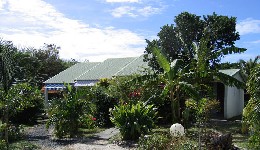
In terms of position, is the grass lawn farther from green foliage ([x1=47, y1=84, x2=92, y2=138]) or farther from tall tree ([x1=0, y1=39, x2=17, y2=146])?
tall tree ([x1=0, y1=39, x2=17, y2=146])

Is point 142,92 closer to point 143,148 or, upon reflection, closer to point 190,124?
point 190,124

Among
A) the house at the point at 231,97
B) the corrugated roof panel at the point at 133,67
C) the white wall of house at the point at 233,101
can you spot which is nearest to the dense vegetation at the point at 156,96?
the house at the point at 231,97

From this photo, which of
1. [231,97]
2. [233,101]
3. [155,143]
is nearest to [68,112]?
[155,143]

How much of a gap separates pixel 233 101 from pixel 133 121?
Result: 40.6ft

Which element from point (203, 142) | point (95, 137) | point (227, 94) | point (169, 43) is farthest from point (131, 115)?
point (169, 43)

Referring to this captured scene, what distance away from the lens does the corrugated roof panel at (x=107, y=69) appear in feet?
108

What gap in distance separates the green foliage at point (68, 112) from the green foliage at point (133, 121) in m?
2.29

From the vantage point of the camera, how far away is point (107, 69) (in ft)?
114

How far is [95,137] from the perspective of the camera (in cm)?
1706

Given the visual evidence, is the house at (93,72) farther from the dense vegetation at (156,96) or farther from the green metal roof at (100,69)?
the dense vegetation at (156,96)

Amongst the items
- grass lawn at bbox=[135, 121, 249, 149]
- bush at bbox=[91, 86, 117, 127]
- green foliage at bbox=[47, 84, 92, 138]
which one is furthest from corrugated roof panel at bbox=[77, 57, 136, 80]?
grass lawn at bbox=[135, 121, 249, 149]

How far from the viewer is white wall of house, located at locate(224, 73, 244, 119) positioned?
24.2 m

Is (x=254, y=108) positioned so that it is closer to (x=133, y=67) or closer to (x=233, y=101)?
(x=233, y=101)

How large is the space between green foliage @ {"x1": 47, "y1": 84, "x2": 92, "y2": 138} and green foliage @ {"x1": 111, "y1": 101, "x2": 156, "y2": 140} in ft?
7.52
